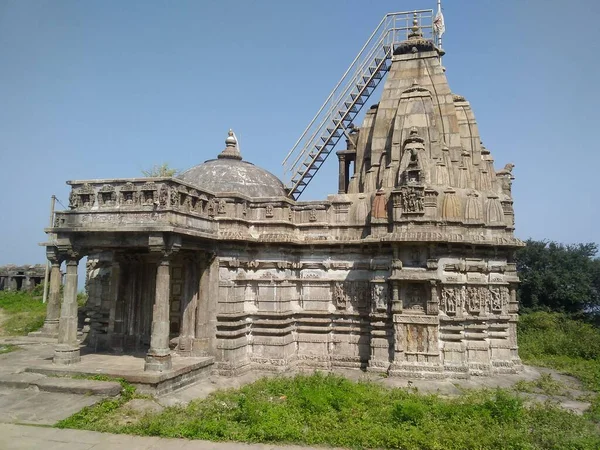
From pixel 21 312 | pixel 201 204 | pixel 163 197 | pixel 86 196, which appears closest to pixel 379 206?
pixel 201 204

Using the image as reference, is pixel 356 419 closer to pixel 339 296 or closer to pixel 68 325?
pixel 339 296

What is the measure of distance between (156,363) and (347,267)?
8.61 m

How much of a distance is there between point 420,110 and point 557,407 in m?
12.5

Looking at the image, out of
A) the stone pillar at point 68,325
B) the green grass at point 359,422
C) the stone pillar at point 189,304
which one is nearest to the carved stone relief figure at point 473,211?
the green grass at point 359,422

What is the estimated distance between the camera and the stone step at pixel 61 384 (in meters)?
13.8

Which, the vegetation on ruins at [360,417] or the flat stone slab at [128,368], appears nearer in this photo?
the vegetation on ruins at [360,417]

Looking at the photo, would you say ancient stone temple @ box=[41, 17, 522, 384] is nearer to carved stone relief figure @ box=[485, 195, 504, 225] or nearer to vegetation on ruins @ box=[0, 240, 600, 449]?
carved stone relief figure @ box=[485, 195, 504, 225]

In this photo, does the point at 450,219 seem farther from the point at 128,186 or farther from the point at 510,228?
the point at 128,186

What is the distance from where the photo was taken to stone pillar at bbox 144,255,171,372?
15.2 m

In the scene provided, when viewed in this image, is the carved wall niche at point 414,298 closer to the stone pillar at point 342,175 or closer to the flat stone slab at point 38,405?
the stone pillar at point 342,175

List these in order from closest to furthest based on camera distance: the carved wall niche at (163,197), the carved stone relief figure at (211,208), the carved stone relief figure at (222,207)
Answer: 1. the carved wall niche at (163,197)
2. the carved stone relief figure at (211,208)
3. the carved stone relief figure at (222,207)

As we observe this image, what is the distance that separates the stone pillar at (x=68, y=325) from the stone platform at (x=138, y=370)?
0.32 metres

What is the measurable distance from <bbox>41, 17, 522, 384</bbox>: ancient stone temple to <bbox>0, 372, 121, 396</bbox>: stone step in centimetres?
188

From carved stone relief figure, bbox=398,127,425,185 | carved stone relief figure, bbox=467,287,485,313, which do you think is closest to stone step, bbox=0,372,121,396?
carved stone relief figure, bbox=398,127,425,185
